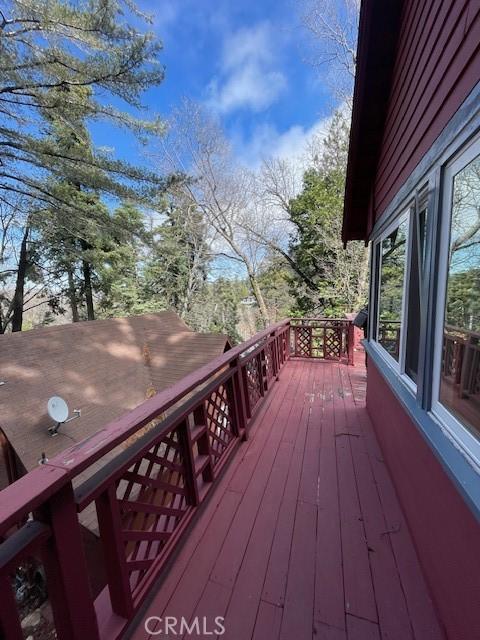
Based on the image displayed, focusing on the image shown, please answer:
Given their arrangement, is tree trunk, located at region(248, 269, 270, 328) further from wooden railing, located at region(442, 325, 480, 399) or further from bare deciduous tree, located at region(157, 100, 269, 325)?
wooden railing, located at region(442, 325, 480, 399)

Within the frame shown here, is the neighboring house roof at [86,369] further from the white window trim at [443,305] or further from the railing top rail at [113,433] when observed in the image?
the white window trim at [443,305]

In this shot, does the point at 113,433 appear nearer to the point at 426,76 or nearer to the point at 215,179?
the point at 426,76

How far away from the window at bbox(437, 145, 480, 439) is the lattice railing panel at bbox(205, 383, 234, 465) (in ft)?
5.06

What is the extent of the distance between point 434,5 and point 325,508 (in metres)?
3.00

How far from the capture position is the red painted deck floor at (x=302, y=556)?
1331 millimetres

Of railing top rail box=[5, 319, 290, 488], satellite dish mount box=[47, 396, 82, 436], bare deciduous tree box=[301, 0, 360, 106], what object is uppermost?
bare deciduous tree box=[301, 0, 360, 106]

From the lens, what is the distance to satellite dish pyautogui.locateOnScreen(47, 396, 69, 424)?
5.76 meters

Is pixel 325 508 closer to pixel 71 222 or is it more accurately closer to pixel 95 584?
pixel 95 584

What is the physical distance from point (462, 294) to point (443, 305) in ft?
0.29

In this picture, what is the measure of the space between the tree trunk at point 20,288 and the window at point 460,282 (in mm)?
14271

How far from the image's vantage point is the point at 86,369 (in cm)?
768

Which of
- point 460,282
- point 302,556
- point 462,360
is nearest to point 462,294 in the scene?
point 460,282

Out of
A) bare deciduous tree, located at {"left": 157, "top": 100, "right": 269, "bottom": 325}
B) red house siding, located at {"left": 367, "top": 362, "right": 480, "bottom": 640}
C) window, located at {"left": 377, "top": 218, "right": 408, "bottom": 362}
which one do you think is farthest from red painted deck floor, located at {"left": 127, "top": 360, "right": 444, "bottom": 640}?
bare deciduous tree, located at {"left": 157, "top": 100, "right": 269, "bottom": 325}

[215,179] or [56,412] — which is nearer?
[56,412]
